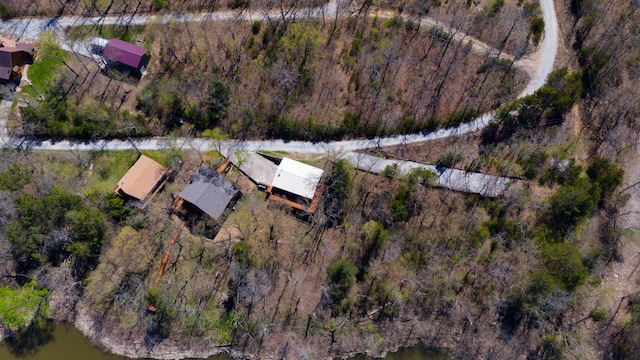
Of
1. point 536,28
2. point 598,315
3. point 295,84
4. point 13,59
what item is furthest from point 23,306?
point 536,28

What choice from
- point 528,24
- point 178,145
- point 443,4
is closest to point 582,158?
point 528,24

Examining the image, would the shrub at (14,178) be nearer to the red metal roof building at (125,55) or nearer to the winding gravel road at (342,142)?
the winding gravel road at (342,142)

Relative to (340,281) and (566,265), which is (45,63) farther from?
(566,265)

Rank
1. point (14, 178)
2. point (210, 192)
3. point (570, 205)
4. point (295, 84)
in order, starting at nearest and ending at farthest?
point (570, 205)
point (14, 178)
point (210, 192)
point (295, 84)

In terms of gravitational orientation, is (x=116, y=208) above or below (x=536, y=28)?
below

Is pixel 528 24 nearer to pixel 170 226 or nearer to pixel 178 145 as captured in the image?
pixel 178 145

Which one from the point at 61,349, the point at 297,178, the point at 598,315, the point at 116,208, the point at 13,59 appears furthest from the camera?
the point at 13,59

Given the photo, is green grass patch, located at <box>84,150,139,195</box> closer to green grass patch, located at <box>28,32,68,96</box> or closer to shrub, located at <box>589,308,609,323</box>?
green grass patch, located at <box>28,32,68,96</box>

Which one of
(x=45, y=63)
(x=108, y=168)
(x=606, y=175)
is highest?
(x=606, y=175)
